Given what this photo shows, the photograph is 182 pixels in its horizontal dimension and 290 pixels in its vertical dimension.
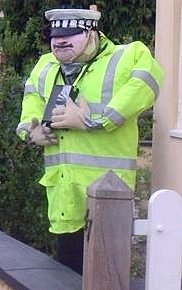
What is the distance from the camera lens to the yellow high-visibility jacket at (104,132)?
16.0ft

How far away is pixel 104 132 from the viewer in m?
4.99

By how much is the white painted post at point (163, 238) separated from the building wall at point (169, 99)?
2.45 m

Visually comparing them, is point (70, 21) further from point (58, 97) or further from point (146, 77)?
point (146, 77)

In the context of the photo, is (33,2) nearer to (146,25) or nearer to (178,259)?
(146,25)

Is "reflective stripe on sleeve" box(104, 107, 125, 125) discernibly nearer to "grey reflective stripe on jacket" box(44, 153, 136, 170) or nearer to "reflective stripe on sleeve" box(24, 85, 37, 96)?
"grey reflective stripe on jacket" box(44, 153, 136, 170)

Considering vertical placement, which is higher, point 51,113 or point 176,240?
point 51,113

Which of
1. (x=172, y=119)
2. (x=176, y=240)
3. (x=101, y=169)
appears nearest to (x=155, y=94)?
(x=101, y=169)

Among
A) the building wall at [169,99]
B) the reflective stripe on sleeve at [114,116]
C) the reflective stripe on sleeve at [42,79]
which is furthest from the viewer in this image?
the building wall at [169,99]

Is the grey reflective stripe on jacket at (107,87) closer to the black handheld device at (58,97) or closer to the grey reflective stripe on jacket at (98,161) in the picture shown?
the black handheld device at (58,97)

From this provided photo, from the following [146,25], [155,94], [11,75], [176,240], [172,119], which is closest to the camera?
[176,240]

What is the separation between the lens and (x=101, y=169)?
5027 mm

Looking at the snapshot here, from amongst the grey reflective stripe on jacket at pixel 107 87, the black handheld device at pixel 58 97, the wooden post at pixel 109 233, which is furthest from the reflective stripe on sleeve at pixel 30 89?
the wooden post at pixel 109 233

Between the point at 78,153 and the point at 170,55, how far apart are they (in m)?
1.93

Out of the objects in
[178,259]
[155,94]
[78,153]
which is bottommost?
[178,259]
